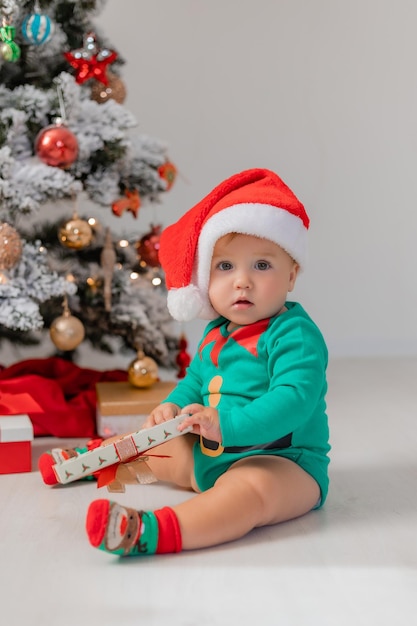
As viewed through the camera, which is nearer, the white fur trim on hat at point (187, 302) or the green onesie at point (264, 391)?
the green onesie at point (264, 391)

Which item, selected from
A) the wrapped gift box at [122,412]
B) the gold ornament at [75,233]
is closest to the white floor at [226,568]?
the wrapped gift box at [122,412]

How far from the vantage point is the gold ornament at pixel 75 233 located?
6.45ft

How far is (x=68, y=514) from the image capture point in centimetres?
136

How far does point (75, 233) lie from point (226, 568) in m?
1.03

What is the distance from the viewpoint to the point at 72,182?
6.15 feet

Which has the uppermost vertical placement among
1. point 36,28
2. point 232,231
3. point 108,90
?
point 36,28

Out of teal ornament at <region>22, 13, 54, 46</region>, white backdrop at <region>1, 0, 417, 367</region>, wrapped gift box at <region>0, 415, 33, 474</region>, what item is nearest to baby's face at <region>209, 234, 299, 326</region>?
wrapped gift box at <region>0, 415, 33, 474</region>

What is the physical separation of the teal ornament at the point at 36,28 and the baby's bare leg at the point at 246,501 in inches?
44.2

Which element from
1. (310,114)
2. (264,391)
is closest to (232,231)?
(264,391)

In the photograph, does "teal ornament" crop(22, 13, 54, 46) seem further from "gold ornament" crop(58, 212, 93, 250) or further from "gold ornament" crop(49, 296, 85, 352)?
"gold ornament" crop(49, 296, 85, 352)

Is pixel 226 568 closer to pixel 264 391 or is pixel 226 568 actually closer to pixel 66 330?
pixel 264 391

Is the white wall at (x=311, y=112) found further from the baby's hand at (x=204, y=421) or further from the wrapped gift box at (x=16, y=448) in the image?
the baby's hand at (x=204, y=421)

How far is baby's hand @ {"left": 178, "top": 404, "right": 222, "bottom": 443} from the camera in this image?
121 centimetres

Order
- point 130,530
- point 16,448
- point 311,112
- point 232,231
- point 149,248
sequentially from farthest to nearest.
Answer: point 311,112
point 149,248
point 16,448
point 232,231
point 130,530
